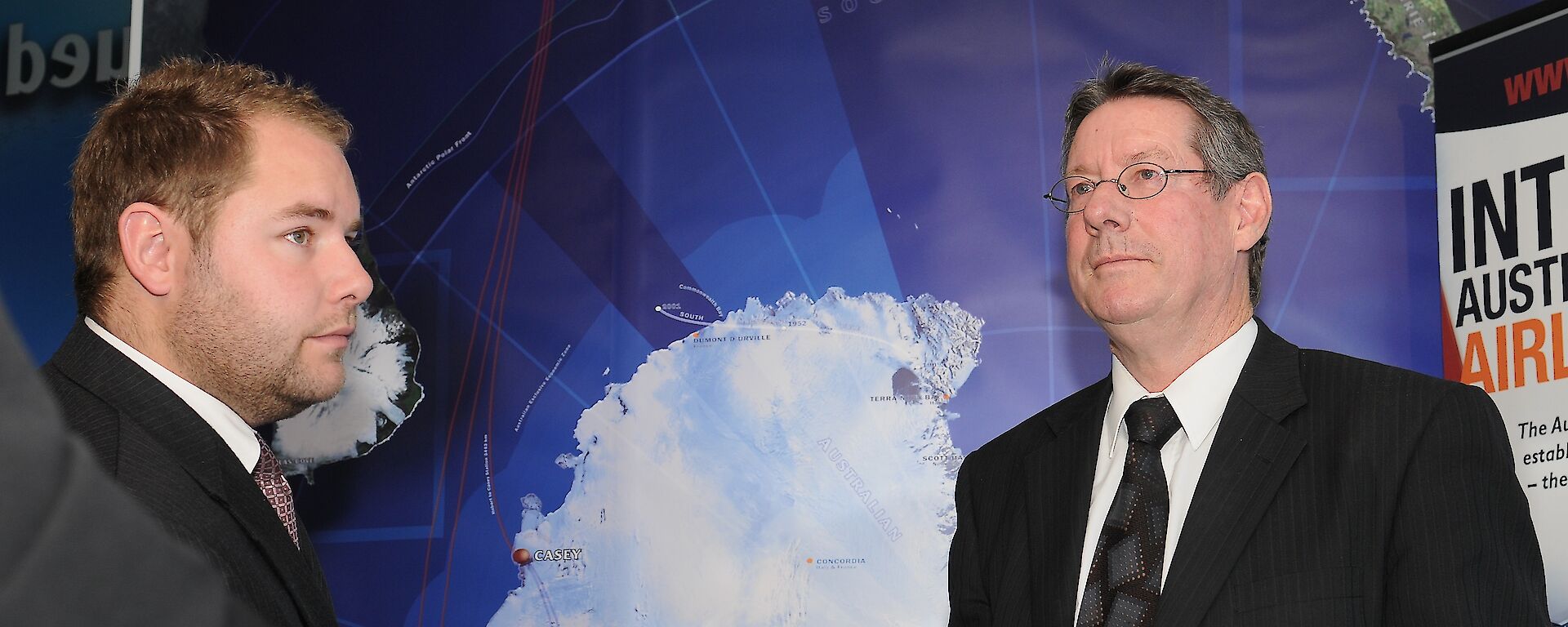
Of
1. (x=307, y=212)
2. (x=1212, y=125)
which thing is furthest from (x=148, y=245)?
(x=1212, y=125)

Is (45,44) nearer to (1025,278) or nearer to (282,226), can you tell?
(282,226)

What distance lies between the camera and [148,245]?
152cm

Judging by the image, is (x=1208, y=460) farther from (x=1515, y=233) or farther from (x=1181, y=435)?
(x=1515, y=233)

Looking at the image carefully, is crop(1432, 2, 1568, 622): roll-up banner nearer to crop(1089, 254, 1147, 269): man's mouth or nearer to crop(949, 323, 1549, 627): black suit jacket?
crop(949, 323, 1549, 627): black suit jacket

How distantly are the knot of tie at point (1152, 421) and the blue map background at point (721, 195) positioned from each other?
1309 millimetres

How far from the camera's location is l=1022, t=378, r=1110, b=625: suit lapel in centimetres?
185

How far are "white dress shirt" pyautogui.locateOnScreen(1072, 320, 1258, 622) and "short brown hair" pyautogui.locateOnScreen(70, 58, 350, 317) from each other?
4.40 ft

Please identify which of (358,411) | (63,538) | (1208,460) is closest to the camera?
(63,538)

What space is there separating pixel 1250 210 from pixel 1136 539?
2.11ft

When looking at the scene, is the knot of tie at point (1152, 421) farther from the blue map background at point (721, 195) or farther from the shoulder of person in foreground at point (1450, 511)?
the blue map background at point (721, 195)

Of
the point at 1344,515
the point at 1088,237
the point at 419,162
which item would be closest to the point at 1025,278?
the point at 1088,237

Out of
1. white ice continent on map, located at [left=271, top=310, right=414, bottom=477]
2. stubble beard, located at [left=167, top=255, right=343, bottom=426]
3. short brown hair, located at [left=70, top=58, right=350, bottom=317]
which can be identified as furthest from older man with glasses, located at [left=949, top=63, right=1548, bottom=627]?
white ice continent on map, located at [left=271, top=310, right=414, bottom=477]

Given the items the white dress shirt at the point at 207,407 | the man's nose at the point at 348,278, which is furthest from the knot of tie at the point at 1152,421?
the white dress shirt at the point at 207,407

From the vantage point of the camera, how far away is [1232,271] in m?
Answer: 2.01
